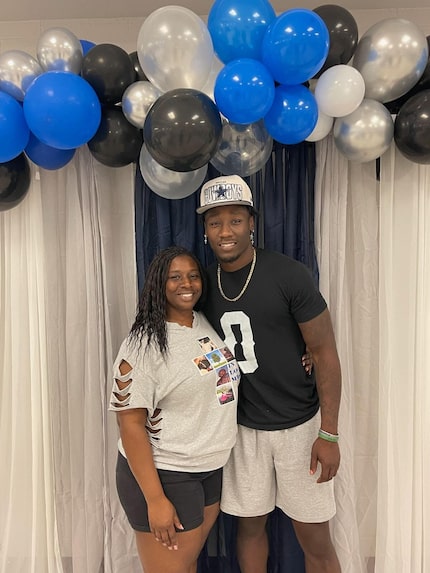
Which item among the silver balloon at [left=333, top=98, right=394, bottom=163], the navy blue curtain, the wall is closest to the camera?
the silver balloon at [left=333, top=98, right=394, bottom=163]

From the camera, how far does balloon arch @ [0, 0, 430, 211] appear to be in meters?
1.35

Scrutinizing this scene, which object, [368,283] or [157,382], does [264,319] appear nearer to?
[157,382]

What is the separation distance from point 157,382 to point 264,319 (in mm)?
416

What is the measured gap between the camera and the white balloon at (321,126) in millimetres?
1552

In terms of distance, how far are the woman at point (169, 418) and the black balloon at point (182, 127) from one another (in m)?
0.33

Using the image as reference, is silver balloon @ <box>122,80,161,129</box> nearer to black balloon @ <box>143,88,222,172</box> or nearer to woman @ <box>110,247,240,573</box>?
black balloon @ <box>143,88,222,172</box>

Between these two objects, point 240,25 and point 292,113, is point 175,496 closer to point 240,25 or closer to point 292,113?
point 292,113

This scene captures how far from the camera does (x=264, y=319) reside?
5.12 feet

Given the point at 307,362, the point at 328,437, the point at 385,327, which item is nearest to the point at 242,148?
the point at 307,362

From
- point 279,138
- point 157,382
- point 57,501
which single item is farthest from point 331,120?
point 57,501

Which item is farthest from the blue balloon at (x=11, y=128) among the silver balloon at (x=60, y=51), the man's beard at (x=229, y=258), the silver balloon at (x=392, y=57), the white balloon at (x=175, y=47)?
the silver balloon at (x=392, y=57)

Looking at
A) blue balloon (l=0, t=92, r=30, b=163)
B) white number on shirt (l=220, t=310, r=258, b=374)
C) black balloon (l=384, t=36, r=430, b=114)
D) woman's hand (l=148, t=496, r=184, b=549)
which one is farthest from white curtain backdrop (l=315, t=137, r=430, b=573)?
blue balloon (l=0, t=92, r=30, b=163)

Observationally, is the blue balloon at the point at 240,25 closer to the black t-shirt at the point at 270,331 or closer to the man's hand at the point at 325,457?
the black t-shirt at the point at 270,331

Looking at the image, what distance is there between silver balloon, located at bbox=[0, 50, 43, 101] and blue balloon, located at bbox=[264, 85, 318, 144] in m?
0.79
